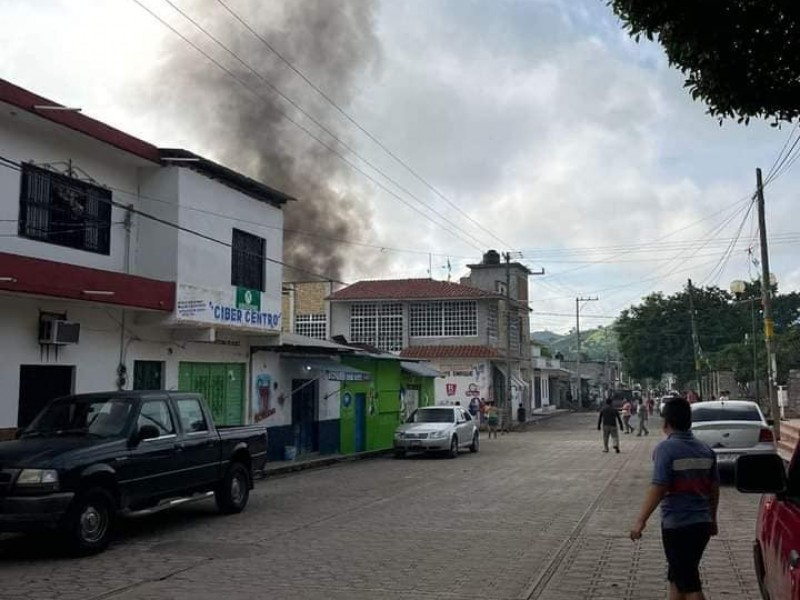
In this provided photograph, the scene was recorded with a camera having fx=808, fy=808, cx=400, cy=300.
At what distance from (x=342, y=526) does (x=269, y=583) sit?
11.6 ft

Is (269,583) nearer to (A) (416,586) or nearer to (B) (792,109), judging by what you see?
(A) (416,586)

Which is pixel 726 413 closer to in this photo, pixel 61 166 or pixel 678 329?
pixel 61 166

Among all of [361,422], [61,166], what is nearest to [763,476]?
[61,166]

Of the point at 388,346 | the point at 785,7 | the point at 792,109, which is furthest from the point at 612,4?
the point at 388,346

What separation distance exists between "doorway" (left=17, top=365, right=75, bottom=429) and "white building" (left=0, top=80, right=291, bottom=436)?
1.0 inches

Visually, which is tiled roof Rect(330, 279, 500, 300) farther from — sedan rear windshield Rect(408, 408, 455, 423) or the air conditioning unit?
the air conditioning unit

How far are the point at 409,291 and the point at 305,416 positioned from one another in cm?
2400

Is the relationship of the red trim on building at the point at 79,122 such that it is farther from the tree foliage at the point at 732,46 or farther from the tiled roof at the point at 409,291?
the tiled roof at the point at 409,291

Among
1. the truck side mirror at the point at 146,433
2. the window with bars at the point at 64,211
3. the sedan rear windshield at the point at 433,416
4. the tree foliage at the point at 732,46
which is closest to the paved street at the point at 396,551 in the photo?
the truck side mirror at the point at 146,433

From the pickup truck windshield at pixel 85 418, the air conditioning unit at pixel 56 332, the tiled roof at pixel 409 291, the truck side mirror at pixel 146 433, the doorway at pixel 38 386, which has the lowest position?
the truck side mirror at pixel 146 433

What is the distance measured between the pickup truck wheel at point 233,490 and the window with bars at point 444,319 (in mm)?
34770

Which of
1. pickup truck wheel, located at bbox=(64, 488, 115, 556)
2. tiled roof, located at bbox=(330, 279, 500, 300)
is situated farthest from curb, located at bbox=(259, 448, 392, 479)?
tiled roof, located at bbox=(330, 279, 500, 300)

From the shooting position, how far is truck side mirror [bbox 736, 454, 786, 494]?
4395 mm

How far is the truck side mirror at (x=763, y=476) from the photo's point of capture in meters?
4.39
